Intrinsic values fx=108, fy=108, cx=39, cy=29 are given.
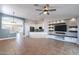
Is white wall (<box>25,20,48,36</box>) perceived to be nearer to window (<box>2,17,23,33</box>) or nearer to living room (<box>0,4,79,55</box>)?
living room (<box>0,4,79,55</box>)

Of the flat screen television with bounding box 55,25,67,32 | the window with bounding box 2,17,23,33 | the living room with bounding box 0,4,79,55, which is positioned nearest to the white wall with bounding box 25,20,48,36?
the living room with bounding box 0,4,79,55

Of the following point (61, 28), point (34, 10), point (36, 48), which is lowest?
point (36, 48)

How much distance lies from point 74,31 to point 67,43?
0.96 feet

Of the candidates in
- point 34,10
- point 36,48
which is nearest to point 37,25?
point 34,10

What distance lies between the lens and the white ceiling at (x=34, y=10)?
86.8 inches

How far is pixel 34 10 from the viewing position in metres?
2.29

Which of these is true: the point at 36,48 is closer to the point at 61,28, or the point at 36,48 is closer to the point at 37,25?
the point at 37,25

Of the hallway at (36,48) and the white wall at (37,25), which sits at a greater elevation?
the white wall at (37,25)

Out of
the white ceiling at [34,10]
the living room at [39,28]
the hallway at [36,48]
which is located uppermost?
the white ceiling at [34,10]

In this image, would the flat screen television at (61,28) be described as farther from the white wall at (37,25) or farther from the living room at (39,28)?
the white wall at (37,25)

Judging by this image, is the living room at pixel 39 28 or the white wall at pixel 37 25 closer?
→ the living room at pixel 39 28

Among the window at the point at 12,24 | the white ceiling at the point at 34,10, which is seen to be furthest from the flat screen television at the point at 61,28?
the window at the point at 12,24

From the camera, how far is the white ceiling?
2205 millimetres
